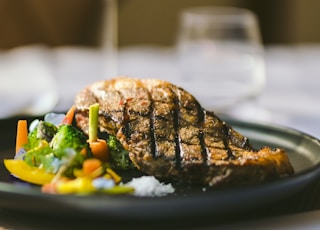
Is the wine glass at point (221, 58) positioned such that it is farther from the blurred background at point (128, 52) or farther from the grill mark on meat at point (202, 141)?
the grill mark on meat at point (202, 141)

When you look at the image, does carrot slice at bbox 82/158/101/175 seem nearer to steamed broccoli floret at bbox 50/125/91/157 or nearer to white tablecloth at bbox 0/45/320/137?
steamed broccoli floret at bbox 50/125/91/157

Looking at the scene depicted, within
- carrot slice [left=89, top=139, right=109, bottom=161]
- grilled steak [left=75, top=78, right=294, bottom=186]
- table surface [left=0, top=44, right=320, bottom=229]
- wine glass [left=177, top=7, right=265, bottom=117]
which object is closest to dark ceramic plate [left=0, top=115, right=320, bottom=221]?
table surface [left=0, top=44, right=320, bottom=229]

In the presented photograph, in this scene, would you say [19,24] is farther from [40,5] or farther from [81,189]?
[81,189]

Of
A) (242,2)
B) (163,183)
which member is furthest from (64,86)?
(242,2)

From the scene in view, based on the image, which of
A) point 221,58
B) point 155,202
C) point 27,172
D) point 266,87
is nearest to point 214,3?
point 266,87

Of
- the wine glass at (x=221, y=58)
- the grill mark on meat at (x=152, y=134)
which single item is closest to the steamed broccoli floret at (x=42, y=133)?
the grill mark on meat at (x=152, y=134)
